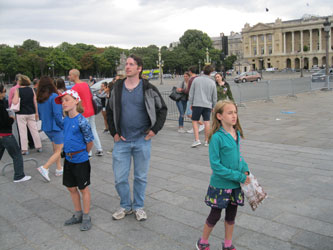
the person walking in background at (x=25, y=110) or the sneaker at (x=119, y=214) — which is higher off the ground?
the person walking in background at (x=25, y=110)

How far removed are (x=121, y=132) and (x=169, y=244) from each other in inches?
53.0

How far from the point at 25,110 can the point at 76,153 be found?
4.48 m

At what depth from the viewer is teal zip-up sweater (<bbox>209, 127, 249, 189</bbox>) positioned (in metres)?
2.84

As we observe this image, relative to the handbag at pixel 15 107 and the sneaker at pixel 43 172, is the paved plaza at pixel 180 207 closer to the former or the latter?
the sneaker at pixel 43 172

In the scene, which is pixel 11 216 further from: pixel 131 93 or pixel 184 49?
pixel 184 49

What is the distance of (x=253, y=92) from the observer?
57.1 feet

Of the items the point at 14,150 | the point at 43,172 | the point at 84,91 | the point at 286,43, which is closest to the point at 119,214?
the point at 43,172

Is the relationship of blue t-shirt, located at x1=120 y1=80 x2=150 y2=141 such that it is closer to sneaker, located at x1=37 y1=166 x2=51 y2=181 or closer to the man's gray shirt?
sneaker, located at x1=37 y1=166 x2=51 y2=181

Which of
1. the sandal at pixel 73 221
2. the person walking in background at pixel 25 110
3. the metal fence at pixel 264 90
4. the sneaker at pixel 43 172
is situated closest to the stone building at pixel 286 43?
the metal fence at pixel 264 90

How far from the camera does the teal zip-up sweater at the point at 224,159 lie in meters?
2.84

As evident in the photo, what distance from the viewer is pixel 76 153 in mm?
3762

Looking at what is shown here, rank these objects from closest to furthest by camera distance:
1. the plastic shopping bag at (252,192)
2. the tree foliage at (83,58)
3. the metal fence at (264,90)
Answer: the plastic shopping bag at (252,192)
the metal fence at (264,90)
the tree foliage at (83,58)

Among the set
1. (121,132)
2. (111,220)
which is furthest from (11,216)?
(121,132)

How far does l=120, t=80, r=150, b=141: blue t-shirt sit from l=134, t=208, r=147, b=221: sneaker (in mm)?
858
